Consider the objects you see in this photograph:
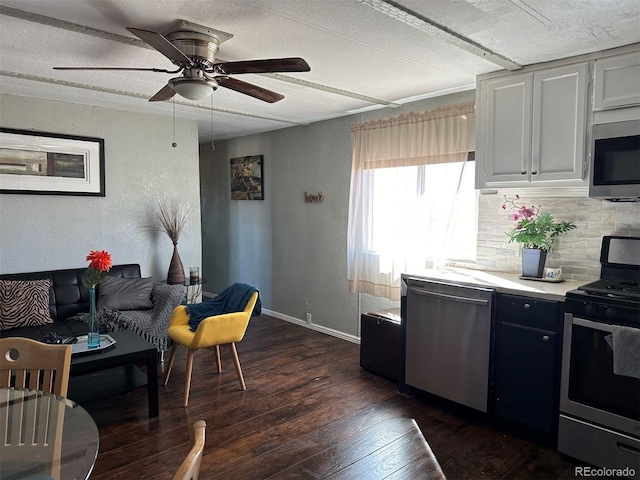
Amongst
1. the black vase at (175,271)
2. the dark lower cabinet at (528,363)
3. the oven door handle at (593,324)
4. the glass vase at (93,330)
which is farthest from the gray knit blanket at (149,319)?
the oven door handle at (593,324)

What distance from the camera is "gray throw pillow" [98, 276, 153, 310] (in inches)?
151

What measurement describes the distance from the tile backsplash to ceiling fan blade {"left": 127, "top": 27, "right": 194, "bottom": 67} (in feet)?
7.91

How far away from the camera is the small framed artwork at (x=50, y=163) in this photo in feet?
12.4

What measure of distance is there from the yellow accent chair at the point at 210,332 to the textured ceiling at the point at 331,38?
5.77 ft

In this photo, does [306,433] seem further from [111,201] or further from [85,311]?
[111,201]

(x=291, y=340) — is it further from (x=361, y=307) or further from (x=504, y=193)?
(x=504, y=193)

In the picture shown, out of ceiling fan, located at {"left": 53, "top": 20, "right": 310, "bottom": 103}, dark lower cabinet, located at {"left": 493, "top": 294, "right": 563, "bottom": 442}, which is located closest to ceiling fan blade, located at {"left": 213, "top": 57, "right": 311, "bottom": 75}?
ceiling fan, located at {"left": 53, "top": 20, "right": 310, "bottom": 103}

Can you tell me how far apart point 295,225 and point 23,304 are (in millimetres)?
2782

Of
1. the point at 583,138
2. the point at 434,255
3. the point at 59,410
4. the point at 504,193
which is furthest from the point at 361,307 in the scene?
the point at 59,410

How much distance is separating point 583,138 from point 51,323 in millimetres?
4084

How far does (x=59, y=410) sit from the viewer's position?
5.45 ft

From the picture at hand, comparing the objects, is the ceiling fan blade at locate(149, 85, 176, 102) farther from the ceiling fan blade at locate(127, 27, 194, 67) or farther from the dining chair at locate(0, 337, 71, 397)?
the dining chair at locate(0, 337, 71, 397)

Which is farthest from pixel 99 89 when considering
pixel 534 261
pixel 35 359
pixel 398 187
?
pixel 534 261

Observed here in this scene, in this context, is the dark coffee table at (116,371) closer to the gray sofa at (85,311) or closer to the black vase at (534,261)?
the gray sofa at (85,311)
